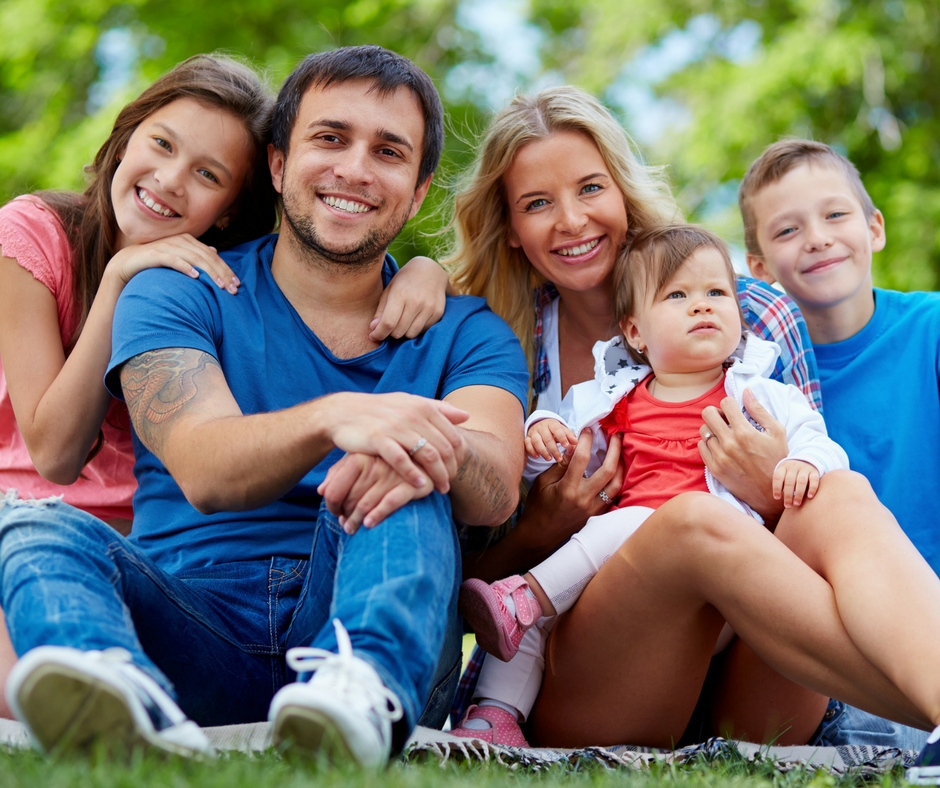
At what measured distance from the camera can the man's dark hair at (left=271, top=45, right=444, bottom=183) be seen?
3.11 meters

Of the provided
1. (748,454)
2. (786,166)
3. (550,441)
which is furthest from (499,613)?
(786,166)

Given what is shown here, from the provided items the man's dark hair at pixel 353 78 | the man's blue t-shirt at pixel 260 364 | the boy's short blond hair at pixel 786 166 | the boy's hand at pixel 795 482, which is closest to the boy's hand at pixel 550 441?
the man's blue t-shirt at pixel 260 364

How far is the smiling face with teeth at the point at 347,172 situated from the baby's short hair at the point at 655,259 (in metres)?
0.79

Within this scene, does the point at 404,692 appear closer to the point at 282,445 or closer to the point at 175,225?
the point at 282,445

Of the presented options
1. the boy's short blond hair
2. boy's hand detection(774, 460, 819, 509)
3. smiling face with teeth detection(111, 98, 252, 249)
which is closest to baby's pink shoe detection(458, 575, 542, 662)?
boy's hand detection(774, 460, 819, 509)

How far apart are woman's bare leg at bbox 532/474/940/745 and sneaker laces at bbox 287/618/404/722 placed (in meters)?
0.91

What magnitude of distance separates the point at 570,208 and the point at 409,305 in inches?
27.5

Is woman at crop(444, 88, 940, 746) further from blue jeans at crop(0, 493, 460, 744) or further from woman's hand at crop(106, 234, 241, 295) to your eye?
woman's hand at crop(106, 234, 241, 295)

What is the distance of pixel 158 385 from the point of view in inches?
99.2

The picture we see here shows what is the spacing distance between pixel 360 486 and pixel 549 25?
1245 cm

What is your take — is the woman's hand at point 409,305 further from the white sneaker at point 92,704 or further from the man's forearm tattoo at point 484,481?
the white sneaker at point 92,704

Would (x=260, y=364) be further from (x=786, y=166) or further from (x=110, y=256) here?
(x=786, y=166)

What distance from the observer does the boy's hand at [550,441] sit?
10.00ft

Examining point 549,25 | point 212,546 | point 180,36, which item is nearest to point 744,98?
point 549,25
